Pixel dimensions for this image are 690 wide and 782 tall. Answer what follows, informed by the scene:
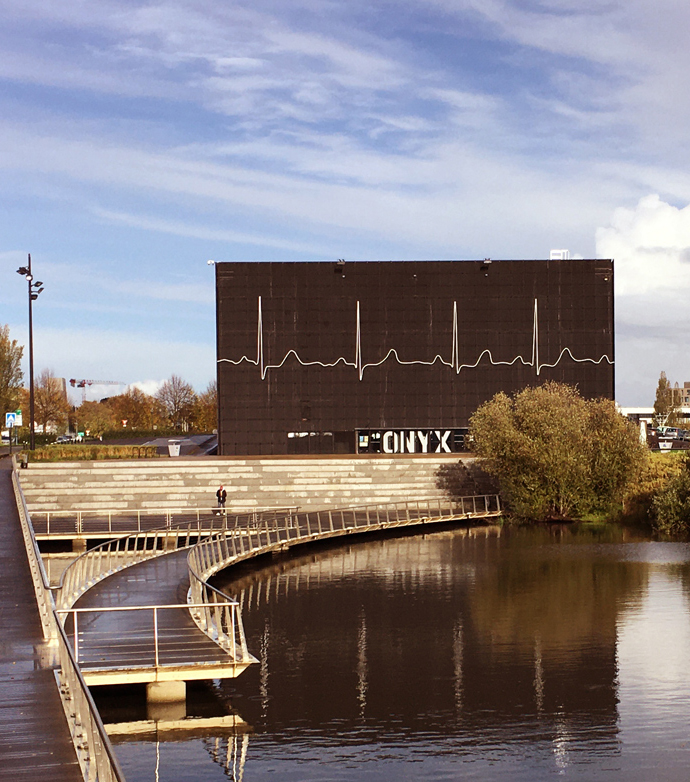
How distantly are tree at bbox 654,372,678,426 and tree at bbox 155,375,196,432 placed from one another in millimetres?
51201

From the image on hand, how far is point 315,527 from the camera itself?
3650 centimetres

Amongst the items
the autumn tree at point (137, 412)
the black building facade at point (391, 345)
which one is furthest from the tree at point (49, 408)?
the black building facade at point (391, 345)

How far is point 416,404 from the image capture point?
54.3m

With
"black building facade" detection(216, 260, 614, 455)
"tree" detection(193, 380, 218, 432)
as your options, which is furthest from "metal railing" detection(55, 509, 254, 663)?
"tree" detection(193, 380, 218, 432)

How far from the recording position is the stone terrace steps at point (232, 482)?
4159cm

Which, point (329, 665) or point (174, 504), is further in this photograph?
point (174, 504)

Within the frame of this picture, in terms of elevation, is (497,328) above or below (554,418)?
above

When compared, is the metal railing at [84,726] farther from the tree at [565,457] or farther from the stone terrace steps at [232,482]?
the tree at [565,457]

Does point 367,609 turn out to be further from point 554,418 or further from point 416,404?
point 416,404

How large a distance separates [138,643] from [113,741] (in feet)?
7.13

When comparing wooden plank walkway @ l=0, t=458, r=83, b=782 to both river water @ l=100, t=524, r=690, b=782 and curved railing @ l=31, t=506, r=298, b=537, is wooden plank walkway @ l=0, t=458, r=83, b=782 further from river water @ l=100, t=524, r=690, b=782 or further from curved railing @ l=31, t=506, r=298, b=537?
curved railing @ l=31, t=506, r=298, b=537

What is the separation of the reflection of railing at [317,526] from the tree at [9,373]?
37116mm

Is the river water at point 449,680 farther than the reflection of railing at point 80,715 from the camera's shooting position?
Yes

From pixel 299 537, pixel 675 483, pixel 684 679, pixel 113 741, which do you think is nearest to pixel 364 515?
pixel 299 537
